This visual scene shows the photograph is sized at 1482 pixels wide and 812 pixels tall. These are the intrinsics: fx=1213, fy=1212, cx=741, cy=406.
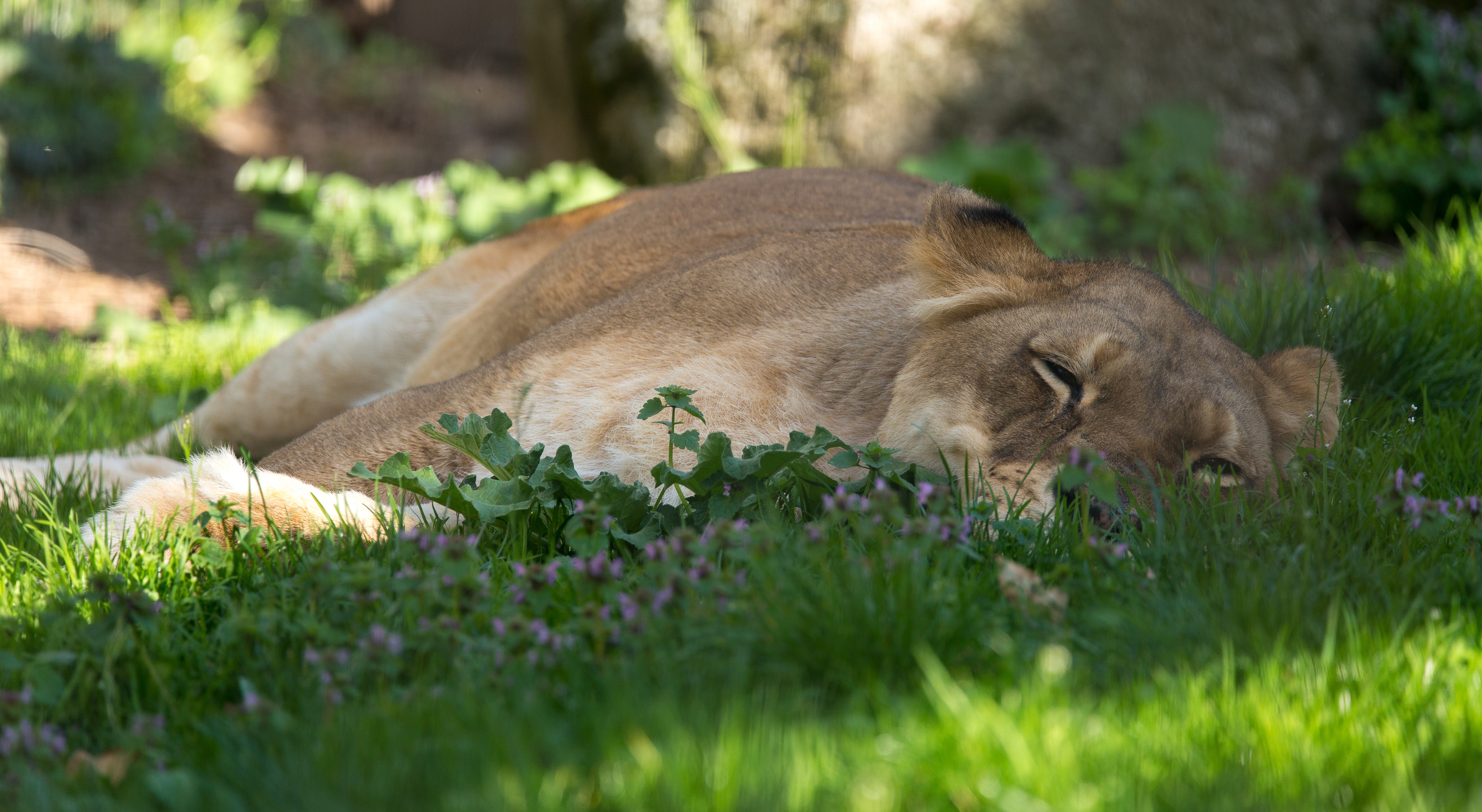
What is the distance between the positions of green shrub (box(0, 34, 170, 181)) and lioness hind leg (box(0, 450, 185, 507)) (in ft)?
16.6

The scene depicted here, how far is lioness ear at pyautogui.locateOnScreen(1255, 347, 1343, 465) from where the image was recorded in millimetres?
2994

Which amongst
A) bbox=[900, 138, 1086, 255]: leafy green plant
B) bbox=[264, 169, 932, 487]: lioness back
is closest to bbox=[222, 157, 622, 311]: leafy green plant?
bbox=[900, 138, 1086, 255]: leafy green plant

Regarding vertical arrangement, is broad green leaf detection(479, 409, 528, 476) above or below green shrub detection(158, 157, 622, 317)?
below

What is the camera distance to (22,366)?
15.7 ft

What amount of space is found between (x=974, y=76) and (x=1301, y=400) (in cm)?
448

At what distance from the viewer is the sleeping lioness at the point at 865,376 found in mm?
2664

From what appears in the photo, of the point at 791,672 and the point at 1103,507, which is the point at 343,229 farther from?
the point at 791,672

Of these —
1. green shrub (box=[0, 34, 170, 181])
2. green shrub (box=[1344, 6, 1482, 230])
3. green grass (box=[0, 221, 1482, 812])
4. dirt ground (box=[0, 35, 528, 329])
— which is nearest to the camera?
green grass (box=[0, 221, 1482, 812])

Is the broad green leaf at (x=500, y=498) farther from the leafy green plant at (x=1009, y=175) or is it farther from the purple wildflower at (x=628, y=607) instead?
the leafy green plant at (x=1009, y=175)

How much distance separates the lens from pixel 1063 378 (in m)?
2.69

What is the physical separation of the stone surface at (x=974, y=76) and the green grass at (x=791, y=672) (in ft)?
15.3

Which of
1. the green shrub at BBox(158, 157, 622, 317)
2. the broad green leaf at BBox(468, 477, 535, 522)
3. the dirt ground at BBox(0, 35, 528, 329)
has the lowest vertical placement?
the broad green leaf at BBox(468, 477, 535, 522)

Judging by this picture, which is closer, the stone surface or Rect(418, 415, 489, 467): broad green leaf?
Rect(418, 415, 489, 467): broad green leaf

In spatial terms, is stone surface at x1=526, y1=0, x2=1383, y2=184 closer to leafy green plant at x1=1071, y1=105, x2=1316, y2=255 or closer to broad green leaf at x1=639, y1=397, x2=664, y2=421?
leafy green plant at x1=1071, y1=105, x2=1316, y2=255
